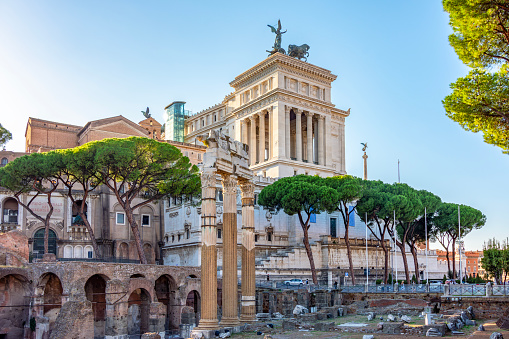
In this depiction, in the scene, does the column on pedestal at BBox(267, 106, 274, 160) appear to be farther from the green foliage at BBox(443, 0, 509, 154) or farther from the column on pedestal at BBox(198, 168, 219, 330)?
the green foliage at BBox(443, 0, 509, 154)

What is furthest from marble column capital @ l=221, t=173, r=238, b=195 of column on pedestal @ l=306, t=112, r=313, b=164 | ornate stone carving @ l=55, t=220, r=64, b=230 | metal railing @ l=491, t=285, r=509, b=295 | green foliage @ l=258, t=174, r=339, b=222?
column on pedestal @ l=306, t=112, r=313, b=164

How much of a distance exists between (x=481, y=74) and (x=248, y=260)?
1215cm

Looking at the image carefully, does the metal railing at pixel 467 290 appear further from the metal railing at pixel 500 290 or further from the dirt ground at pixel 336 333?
the dirt ground at pixel 336 333

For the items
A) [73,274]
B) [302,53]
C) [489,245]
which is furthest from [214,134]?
[302,53]

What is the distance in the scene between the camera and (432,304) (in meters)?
33.2

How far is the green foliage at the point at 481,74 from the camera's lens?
18.3 meters

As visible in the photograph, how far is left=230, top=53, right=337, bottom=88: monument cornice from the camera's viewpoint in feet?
199

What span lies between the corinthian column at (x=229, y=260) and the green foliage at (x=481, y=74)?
30.7 feet

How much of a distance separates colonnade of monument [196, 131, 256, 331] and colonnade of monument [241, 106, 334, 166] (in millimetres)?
36125

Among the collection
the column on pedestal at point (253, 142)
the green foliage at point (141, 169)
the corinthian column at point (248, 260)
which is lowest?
the corinthian column at point (248, 260)

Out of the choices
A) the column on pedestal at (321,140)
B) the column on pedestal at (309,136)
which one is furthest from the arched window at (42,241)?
the column on pedestal at (321,140)

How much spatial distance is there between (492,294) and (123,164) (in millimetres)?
25186

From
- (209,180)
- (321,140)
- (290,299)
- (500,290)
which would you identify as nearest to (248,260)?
(209,180)

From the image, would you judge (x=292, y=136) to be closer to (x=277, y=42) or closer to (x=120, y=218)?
(x=277, y=42)
